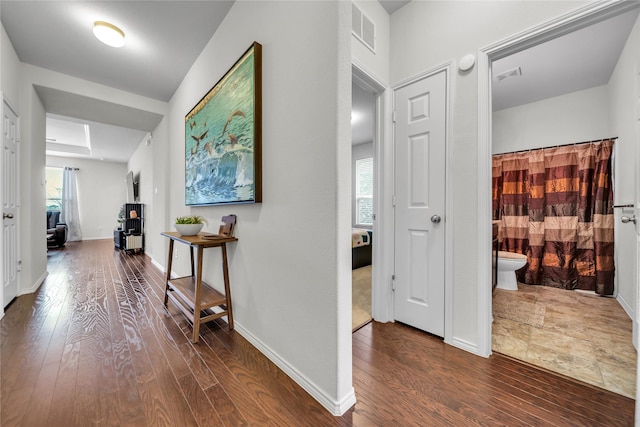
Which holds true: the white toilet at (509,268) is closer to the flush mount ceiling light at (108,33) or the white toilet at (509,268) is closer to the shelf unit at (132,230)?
the flush mount ceiling light at (108,33)

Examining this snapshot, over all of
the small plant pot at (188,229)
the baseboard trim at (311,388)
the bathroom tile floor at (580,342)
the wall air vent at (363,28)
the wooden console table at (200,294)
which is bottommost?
the bathroom tile floor at (580,342)

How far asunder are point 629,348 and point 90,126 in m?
7.56

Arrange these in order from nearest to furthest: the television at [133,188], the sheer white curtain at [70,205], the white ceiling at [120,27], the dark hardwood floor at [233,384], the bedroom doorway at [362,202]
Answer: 1. the dark hardwood floor at [233,384]
2. the white ceiling at [120,27]
3. the bedroom doorway at [362,202]
4. the television at [133,188]
5. the sheer white curtain at [70,205]

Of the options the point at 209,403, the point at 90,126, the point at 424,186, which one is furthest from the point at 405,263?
the point at 90,126

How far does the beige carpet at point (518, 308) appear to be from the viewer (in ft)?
6.74

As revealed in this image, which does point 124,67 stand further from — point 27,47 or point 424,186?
point 424,186

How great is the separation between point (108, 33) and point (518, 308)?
452 centimetres

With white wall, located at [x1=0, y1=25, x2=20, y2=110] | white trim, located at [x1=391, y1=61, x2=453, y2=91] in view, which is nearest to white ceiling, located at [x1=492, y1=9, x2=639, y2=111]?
white trim, located at [x1=391, y1=61, x2=453, y2=91]

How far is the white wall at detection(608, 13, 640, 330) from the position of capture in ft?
6.63

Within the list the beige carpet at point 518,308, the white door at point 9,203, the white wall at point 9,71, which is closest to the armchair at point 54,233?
the white door at point 9,203

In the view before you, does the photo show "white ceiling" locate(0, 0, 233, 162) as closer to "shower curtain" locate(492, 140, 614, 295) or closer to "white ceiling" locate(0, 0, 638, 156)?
"white ceiling" locate(0, 0, 638, 156)

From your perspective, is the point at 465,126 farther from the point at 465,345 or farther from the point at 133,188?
the point at 133,188

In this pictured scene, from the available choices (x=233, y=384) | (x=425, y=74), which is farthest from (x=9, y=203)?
(x=425, y=74)

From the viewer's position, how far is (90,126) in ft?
15.1
